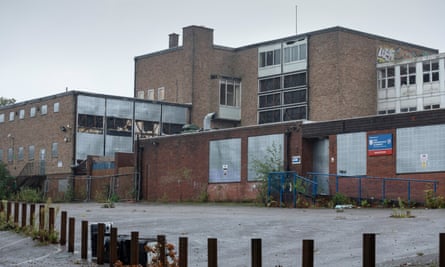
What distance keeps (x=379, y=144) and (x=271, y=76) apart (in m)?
30.7

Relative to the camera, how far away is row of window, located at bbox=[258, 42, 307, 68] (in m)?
68.4

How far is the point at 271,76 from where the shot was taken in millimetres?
70938

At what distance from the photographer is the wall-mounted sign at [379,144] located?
133ft

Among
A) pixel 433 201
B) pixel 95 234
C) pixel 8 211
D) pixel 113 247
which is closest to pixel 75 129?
pixel 433 201

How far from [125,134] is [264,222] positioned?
138 feet

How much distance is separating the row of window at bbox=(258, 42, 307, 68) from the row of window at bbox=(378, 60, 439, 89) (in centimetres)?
679

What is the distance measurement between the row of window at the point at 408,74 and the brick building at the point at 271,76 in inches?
32.0

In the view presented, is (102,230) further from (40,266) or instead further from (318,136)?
(318,136)

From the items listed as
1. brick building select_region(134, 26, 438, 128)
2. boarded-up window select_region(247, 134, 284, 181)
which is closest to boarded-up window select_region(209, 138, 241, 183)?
boarded-up window select_region(247, 134, 284, 181)

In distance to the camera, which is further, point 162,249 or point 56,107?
point 56,107

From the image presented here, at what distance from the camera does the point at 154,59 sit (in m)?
77.4

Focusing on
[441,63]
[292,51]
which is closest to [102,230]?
[441,63]

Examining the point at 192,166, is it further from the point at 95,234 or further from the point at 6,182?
the point at 95,234

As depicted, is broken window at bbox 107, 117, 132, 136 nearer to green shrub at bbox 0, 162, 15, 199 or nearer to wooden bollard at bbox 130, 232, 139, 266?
green shrub at bbox 0, 162, 15, 199
